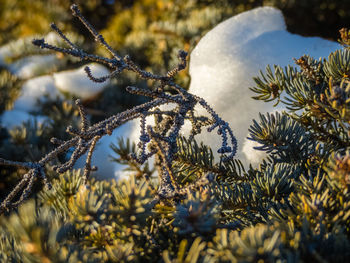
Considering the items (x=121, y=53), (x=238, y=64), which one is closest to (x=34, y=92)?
(x=121, y=53)

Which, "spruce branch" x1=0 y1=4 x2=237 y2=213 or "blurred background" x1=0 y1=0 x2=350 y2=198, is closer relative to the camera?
"spruce branch" x1=0 y1=4 x2=237 y2=213

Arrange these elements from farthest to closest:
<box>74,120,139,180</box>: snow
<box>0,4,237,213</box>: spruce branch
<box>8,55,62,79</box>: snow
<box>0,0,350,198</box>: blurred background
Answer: <box>8,55,62,79</box>: snow, <box>0,0,350,198</box>: blurred background, <box>74,120,139,180</box>: snow, <box>0,4,237,213</box>: spruce branch

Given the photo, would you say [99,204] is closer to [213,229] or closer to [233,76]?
[213,229]

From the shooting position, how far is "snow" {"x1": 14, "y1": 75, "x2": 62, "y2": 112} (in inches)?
43.3

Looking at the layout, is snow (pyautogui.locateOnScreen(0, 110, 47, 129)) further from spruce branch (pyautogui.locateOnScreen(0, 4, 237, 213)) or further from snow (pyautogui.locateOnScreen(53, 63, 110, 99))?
spruce branch (pyautogui.locateOnScreen(0, 4, 237, 213))

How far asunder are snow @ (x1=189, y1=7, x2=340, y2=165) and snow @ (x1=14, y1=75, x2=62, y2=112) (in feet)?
1.83

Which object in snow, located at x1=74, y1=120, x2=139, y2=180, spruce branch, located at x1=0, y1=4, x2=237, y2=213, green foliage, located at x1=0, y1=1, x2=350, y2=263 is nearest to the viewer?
green foliage, located at x1=0, y1=1, x2=350, y2=263

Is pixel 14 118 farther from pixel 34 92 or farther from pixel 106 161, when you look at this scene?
pixel 106 161

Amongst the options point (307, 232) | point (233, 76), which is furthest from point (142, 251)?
point (233, 76)

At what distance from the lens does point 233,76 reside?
682mm

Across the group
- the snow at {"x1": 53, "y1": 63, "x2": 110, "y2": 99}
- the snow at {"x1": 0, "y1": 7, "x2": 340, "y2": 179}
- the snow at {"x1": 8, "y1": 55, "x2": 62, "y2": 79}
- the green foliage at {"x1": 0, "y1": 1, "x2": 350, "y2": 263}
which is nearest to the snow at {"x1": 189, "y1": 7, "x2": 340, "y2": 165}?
the snow at {"x1": 0, "y1": 7, "x2": 340, "y2": 179}

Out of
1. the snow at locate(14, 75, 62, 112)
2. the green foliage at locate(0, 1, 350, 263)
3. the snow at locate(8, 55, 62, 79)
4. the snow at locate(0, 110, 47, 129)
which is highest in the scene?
the snow at locate(8, 55, 62, 79)

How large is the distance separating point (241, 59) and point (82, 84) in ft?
1.88

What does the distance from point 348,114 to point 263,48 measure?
42cm
